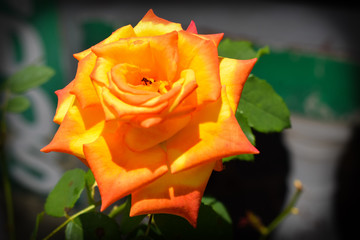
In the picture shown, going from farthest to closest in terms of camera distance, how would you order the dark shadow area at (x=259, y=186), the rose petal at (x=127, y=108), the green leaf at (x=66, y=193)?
the dark shadow area at (x=259, y=186)
the green leaf at (x=66, y=193)
the rose petal at (x=127, y=108)

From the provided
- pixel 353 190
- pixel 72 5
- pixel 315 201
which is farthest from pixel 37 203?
pixel 353 190

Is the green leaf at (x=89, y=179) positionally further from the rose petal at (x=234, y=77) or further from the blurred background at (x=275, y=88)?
the blurred background at (x=275, y=88)

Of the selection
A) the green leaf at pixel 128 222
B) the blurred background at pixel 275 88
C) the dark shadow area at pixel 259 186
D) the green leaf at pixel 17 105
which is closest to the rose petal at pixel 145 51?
the green leaf at pixel 128 222

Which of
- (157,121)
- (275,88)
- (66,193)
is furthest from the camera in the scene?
(275,88)

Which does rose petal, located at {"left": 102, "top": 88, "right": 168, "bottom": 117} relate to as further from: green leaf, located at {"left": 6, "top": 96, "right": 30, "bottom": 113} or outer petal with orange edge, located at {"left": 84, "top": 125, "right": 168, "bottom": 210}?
green leaf, located at {"left": 6, "top": 96, "right": 30, "bottom": 113}

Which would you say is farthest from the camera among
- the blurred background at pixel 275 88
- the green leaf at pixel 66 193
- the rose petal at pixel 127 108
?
the blurred background at pixel 275 88

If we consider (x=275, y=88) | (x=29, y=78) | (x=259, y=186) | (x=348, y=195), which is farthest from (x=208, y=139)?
(x=348, y=195)

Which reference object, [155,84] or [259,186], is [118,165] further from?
[259,186]

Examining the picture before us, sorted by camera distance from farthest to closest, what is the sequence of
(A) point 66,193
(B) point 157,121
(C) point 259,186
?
1. (C) point 259,186
2. (A) point 66,193
3. (B) point 157,121

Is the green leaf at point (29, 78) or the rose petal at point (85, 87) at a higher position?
the rose petal at point (85, 87)
